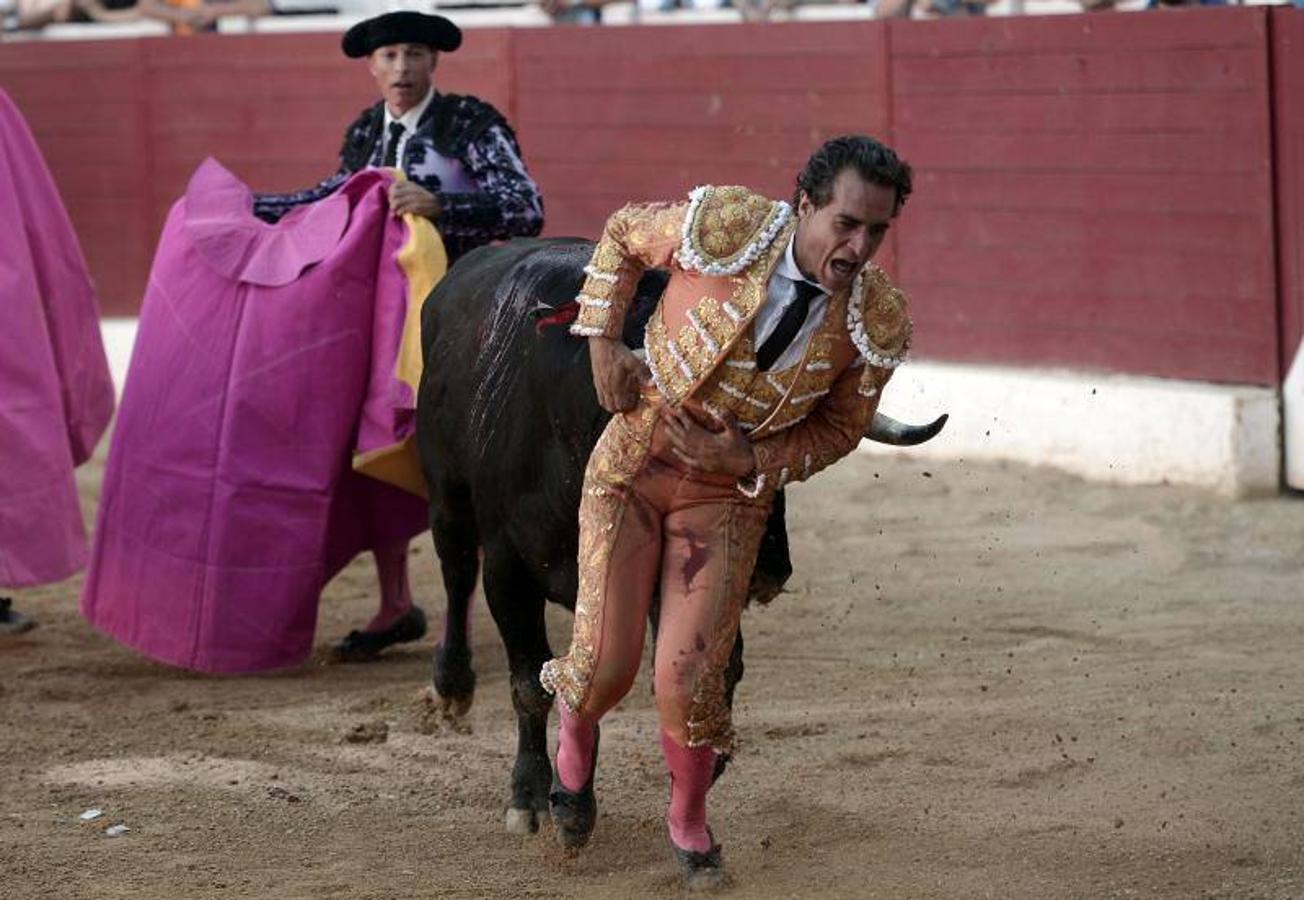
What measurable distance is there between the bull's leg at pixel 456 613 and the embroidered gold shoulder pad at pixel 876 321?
4.80 feet

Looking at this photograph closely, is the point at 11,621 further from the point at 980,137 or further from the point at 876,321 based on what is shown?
the point at 980,137

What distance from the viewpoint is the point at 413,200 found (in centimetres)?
520

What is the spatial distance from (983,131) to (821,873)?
14.7ft

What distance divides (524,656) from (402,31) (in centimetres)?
174

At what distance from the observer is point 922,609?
232 inches

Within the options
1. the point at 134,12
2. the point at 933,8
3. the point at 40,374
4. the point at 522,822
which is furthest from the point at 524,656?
the point at 134,12

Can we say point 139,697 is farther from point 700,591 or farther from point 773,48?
point 773,48

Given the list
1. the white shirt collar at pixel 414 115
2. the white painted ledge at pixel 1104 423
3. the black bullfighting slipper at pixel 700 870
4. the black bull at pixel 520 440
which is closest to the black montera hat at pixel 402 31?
the white shirt collar at pixel 414 115

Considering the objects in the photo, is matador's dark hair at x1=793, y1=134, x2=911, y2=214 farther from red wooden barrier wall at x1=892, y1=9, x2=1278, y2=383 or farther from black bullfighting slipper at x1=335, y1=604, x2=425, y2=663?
red wooden barrier wall at x1=892, y1=9, x2=1278, y2=383

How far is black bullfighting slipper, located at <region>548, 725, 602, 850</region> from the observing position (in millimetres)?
3891

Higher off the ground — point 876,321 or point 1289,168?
point 1289,168

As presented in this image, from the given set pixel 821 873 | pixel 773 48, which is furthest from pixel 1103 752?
pixel 773 48

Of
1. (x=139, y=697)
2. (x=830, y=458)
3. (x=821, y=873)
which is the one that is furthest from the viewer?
(x=139, y=697)

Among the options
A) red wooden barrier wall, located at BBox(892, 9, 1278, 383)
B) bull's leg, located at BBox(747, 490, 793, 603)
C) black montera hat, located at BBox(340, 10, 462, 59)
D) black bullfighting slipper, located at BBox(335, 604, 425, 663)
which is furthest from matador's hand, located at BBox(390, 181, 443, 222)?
red wooden barrier wall, located at BBox(892, 9, 1278, 383)
